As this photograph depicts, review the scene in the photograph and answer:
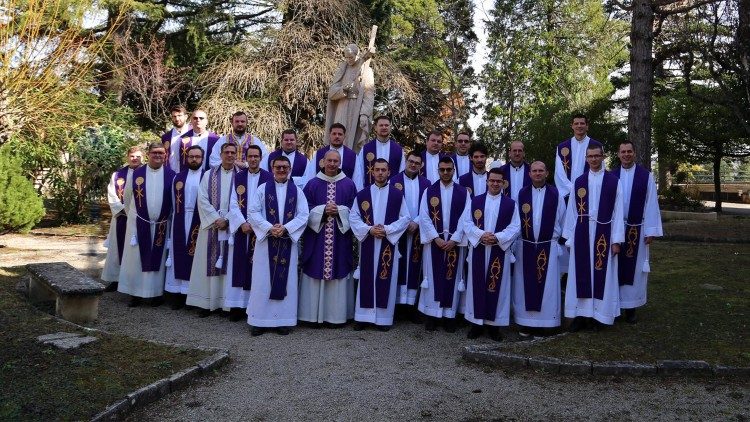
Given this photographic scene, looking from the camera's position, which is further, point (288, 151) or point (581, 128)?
point (288, 151)

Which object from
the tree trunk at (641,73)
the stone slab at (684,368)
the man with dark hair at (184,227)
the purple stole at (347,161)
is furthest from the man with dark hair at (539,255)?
the tree trunk at (641,73)

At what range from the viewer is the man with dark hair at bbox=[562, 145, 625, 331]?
698cm

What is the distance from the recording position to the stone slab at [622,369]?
5.63 metres

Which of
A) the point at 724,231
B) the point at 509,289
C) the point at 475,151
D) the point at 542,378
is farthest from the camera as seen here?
the point at 724,231

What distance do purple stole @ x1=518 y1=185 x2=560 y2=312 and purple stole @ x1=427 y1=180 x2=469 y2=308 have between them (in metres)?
0.70

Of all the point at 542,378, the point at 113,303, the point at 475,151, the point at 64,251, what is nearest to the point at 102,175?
the point at 64,251

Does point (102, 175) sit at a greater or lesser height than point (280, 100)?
lesser

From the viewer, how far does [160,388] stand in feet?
16.2

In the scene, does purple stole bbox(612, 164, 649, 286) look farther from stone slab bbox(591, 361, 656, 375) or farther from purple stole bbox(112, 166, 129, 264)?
purple stole bbox(112, 166, 129, 264)

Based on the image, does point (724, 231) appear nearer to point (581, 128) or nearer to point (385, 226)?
point (581, 128)

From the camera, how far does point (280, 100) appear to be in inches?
805

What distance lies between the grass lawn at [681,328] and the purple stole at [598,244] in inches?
19.3

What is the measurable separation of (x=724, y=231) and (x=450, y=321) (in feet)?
35.8

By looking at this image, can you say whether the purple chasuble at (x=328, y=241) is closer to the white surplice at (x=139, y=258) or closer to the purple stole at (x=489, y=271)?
the purple stole at (x=489, y=271)
